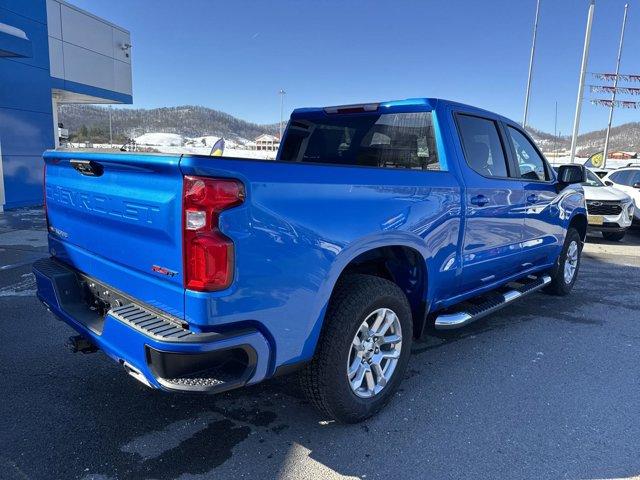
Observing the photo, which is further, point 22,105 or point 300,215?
point 22,105

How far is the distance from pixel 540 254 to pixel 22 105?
13.0 m

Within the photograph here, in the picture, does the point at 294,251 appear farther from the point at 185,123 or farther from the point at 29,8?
the point at 185,123

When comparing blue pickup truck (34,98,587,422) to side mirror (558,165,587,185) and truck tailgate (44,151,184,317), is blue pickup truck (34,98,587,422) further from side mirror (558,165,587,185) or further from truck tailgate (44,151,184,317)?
side mirror (558,165,587,185)

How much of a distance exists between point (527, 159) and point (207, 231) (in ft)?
12.4

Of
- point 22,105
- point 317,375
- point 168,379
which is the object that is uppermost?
point 22,105

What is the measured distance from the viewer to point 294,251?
7.52ft

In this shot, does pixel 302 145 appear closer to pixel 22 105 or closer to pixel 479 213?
pixel 479 213

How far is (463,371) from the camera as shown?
3764mm

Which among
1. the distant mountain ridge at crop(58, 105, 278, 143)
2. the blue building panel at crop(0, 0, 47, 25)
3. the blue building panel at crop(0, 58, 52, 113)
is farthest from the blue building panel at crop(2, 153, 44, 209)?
the distant mountain ridge at crop(58, 105, 278, 143)

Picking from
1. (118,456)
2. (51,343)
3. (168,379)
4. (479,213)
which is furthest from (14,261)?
(479,213)

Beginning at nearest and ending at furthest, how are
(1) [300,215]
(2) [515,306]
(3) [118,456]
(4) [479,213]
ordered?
(1) [300,215], (3) [118,456], (4) [479,213], (2) [515,306]

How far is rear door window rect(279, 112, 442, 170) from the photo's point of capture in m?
3.64

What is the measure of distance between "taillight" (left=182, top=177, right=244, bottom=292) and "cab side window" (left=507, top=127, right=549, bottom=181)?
3325 millimetres

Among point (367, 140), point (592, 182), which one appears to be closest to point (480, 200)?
point (367, 140)
